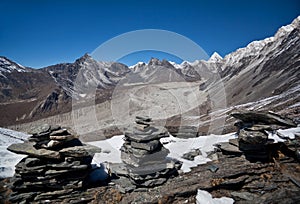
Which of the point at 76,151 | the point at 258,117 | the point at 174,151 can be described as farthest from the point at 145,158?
the point at 258,117

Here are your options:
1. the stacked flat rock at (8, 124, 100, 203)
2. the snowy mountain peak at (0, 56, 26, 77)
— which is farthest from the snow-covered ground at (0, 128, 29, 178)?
the snowy mountain peak at (0, 56, 26, 77)

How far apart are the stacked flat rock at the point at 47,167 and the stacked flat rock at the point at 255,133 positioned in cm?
748

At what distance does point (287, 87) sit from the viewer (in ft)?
140

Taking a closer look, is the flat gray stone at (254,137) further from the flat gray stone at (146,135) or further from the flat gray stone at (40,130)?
the flat gray stone at (40,130)

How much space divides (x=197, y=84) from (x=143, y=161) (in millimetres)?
119402

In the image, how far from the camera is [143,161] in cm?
938

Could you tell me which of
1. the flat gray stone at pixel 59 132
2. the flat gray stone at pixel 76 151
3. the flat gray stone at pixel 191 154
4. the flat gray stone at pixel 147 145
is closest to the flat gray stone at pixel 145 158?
the flat gray stone at pixel 147 145

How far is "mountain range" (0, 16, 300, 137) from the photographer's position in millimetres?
49094

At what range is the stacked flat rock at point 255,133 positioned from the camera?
9.93 metres

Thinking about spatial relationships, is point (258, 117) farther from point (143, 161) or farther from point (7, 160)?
point (7, 160)

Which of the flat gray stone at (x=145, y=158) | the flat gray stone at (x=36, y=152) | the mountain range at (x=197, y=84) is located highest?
the mountain range at (x=197, y=84)

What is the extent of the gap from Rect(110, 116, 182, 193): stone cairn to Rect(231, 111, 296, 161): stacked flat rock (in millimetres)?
3723

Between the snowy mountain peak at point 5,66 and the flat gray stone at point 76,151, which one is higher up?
the snowy mountain peak at point 5,66

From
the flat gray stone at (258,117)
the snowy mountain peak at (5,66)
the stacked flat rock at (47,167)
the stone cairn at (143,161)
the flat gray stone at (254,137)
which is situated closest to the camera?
the stacked flat rock at (47,167)
